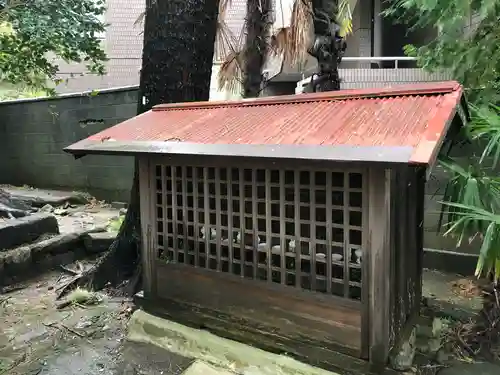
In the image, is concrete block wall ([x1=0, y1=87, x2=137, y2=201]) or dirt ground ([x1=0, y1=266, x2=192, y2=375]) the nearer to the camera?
dirt ground ([x1=0, y1=266, x2=192, y2=375])

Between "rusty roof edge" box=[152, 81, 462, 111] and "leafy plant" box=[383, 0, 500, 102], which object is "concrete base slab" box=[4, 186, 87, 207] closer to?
"rusty roof edge" box=[152, 81, 462, 111]

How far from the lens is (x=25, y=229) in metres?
5.52

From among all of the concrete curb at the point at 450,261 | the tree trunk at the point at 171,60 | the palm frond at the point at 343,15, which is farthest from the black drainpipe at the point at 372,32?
the tree trunk at the point at 171,60

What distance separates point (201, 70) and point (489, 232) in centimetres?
308

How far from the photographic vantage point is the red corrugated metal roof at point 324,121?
2234 mm

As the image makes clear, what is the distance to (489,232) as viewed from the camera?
2.52 metres

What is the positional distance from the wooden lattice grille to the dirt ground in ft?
2.50

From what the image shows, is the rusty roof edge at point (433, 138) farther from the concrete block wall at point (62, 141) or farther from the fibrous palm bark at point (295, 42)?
the concrete block wall at point (62, 141)

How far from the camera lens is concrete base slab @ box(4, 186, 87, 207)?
835cm

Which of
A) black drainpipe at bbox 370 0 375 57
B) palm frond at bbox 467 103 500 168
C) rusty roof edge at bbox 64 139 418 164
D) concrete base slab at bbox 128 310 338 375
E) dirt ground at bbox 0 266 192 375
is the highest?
black drainpipe at bbox 370 0 375 57

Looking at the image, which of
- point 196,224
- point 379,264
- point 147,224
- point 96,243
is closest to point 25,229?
point 96,243

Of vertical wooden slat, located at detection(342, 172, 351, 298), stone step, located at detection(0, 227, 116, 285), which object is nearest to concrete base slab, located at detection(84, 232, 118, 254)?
stone step, located at detection(0, 227, 116, 285)

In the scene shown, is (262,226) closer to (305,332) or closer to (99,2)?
(305,332)

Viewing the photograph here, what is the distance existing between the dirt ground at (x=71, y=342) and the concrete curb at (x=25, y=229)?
0.74 m
